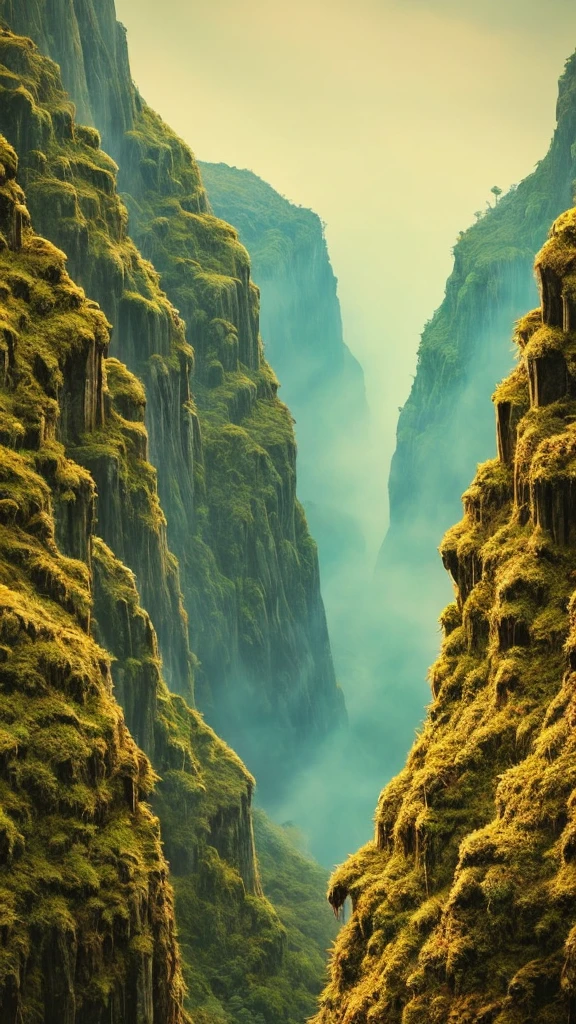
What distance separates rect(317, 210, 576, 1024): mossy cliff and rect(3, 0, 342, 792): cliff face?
215 ft

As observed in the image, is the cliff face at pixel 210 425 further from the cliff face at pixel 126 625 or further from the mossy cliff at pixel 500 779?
the mossy cliff at pixel 500 779

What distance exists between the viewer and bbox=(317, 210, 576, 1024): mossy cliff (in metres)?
47.8

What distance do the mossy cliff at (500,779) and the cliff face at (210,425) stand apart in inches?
2582

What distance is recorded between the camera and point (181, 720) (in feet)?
384

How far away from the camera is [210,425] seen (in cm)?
16488

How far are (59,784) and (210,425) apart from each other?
10602 cm

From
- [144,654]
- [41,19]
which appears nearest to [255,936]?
[144,654]

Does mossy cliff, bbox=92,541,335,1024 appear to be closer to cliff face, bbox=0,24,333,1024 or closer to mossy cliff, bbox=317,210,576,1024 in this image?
cliff face, bbox=0,24,333,1024

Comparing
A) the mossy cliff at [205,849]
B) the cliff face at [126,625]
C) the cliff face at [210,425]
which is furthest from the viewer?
the cliff face at [210,425]

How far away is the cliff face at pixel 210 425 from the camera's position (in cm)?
13525

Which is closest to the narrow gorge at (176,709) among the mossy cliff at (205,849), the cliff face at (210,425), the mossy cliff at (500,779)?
the mossy cliff at (500,779)

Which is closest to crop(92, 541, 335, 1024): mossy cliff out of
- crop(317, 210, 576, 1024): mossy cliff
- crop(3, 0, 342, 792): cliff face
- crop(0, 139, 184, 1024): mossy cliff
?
crop(3, 0, 342, 792): cliff face

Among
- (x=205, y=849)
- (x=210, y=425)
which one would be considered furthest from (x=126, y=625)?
(x=210, y=425)

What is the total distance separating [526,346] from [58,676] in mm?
A: 21905
